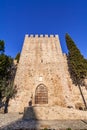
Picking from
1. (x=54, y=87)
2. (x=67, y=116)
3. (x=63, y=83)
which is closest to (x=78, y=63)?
(x=63, y=83)

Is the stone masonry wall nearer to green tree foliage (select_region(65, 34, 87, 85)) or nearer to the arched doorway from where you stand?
the arched doorway

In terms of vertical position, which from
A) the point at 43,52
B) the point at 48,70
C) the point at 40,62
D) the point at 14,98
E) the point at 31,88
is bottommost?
the point at 14,98

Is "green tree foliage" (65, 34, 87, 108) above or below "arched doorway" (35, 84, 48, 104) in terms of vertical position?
above

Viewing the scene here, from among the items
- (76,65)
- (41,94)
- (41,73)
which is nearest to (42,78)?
(41,73)

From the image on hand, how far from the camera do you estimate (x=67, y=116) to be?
10.7m

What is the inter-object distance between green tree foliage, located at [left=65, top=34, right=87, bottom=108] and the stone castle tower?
92cm

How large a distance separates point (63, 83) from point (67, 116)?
6033 mm

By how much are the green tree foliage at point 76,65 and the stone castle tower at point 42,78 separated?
36.3 inches

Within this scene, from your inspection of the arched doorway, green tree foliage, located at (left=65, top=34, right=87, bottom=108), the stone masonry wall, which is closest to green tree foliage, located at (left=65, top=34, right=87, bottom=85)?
green tree foliage, located at (left=65, top=34, right=87, bottom=108)

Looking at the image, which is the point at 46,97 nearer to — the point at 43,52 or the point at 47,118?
the point at 47,118

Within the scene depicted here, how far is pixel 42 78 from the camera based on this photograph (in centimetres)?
1677

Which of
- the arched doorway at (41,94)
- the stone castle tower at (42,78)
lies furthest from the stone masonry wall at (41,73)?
the arched doorway at (41,94)

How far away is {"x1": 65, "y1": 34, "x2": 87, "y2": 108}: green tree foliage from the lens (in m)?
17.5

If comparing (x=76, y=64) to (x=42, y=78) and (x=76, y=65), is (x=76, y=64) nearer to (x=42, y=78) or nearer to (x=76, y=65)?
(x=76, y=65)
